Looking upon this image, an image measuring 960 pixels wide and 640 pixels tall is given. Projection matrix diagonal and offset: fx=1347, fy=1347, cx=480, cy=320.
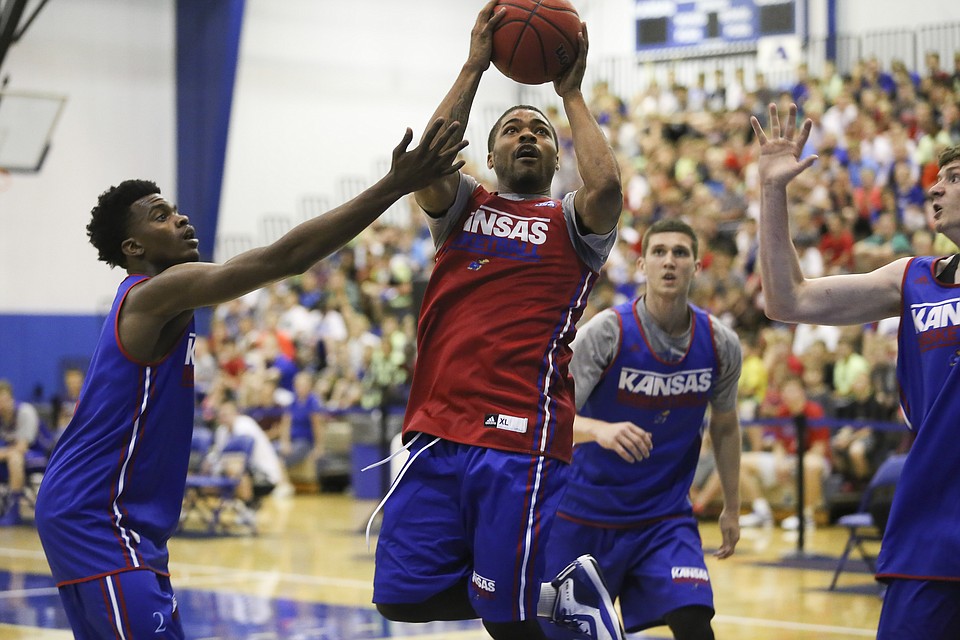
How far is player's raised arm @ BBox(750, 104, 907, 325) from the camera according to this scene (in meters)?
3.83

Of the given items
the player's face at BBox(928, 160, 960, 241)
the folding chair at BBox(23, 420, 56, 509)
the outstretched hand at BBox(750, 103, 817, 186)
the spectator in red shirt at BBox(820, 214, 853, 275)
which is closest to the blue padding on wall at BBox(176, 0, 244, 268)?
the folding chair at BBox(23, 420, 56, 509)

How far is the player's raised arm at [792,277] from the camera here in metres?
3.83

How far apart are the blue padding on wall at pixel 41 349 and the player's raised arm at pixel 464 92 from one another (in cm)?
1598

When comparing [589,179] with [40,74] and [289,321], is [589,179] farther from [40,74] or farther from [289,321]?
[40,74]

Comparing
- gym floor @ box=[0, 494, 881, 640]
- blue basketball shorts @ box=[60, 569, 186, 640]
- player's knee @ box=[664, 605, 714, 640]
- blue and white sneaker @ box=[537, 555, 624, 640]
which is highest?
blue basketball shorts @ box=[60, 569, 186, 640]

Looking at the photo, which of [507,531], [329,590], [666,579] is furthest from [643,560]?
[329,590]

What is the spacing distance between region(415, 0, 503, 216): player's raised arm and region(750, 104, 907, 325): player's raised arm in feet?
2.96

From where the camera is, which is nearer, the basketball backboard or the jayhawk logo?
the jayhawk logo

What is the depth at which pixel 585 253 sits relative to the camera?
14.4 ft

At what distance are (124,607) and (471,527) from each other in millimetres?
1095

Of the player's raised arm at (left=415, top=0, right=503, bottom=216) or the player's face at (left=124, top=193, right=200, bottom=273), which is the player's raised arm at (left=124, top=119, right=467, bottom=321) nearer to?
the player's face at (left=124, top=193, right=200, bottom=273)

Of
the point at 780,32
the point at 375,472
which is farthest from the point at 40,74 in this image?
the point at 780,32

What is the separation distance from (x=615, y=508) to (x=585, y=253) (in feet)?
4.85

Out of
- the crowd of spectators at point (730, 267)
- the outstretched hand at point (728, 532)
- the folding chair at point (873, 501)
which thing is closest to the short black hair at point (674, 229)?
the outstretched hand at point (728, 532)
